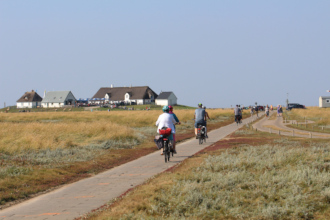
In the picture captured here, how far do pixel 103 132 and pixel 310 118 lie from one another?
3761 centimetres

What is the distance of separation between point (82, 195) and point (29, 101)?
457 ft

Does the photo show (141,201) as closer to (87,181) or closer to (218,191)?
(218,191)

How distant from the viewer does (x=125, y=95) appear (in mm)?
139875

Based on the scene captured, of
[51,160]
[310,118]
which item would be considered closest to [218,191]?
[51,160]

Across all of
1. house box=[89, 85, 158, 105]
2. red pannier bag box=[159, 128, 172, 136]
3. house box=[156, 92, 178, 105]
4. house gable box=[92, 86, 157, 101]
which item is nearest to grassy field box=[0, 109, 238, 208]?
red pannier bag box=[159, 128, 172, 136]

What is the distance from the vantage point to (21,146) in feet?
62.2

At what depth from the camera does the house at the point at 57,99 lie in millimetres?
136125

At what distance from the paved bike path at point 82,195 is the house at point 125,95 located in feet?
406

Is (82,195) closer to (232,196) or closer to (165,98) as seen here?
(232,196)

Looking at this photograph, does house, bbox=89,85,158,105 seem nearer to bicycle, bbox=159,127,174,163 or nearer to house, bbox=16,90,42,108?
house, bbox=16,90,42,108

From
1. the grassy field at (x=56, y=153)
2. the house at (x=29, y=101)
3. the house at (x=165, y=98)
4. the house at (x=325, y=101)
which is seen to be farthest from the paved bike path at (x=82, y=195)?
the house at (x=29, y=101)

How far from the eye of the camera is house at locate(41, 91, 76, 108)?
136125 millimetres

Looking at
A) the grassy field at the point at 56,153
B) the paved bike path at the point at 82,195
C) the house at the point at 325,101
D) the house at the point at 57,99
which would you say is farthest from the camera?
the house at the point at 57,99

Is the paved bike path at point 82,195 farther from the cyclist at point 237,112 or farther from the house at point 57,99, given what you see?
the house at point 57,99
